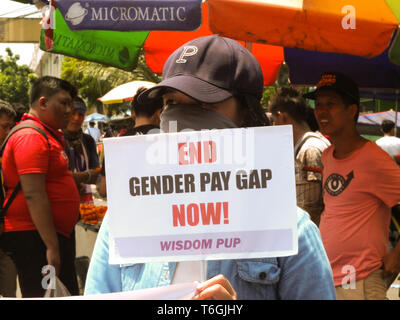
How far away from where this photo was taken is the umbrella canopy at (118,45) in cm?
441

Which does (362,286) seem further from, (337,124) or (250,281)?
(250,281)

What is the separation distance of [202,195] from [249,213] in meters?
0.13

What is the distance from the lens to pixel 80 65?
34.5m

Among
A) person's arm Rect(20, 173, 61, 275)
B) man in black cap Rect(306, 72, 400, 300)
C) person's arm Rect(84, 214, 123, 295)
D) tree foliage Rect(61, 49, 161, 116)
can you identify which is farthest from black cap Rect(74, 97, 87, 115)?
tree foliage Rect(61, 49, 161, 116)

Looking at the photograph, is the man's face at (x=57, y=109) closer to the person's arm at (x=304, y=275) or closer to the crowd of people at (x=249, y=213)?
the crowd of people at (x=249, y=213)

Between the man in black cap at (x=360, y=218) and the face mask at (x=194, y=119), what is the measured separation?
218 cm

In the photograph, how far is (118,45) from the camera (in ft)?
16.3

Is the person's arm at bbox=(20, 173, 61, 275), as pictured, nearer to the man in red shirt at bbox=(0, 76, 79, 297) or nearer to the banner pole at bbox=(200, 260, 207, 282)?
the man in red shirt at bbox=(0, 76, 79, 297)

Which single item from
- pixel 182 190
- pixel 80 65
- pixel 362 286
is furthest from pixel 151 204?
pixel 80 65

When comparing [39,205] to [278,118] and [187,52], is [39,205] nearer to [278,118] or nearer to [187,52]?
[187,52]

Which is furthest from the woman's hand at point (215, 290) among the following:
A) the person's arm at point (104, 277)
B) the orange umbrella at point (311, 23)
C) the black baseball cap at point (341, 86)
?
the black baseball cap at point (341, 86)

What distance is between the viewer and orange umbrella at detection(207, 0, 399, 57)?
320 centimetres

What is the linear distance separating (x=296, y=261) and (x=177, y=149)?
0.44 m

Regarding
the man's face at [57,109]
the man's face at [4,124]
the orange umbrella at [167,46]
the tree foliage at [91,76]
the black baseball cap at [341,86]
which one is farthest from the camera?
the tree foliage at [91,76]
